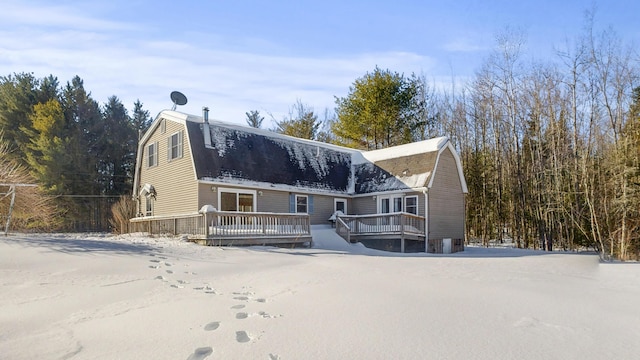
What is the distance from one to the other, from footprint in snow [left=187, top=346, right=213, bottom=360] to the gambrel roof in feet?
43.9

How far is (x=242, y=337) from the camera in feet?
14.5

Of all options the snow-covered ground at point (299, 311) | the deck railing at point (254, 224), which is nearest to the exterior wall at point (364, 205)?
the deck railing at point (254, 224)

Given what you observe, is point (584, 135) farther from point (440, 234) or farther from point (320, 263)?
point (320, 263)

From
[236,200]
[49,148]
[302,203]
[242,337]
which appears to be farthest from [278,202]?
[49,148]

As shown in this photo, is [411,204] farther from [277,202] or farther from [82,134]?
[82,134]

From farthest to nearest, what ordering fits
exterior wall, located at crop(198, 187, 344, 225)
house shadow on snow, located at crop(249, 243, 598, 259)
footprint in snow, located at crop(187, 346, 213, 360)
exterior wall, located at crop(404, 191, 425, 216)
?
exterior wall, located at crop(404, 191, 425, 216) < exterior wall, located at crop(198, 187, 344, 225) < house shadow on snow, located at crop(249, 243, 598, 259) < footprint in snow, located at crop(187, 346, 213, 360)

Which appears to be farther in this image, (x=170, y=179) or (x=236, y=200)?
(x=170, y=179)

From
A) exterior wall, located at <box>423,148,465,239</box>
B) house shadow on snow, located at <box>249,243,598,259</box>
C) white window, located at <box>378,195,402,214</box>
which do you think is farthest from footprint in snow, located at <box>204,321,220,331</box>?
white window, located at <box>378,195,402,214</box>

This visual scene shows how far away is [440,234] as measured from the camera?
20.7 meters

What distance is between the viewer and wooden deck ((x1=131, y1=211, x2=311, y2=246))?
46.9 feet

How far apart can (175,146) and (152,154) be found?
8.83ft

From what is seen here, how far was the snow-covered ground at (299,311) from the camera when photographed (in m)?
4.17

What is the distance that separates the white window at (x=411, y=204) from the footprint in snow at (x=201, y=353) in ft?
54.8

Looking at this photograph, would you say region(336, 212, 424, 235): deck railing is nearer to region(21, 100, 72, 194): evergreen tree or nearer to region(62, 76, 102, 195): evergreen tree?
region(21, 100, 72, 194): evergreen tree
